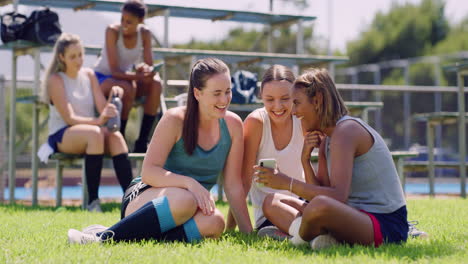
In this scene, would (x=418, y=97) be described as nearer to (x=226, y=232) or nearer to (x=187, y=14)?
(x=187, y=14)

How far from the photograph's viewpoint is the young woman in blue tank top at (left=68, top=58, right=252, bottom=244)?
3559mm

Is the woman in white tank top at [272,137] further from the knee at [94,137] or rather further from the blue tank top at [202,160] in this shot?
the knee at [94,137]

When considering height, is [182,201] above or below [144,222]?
above

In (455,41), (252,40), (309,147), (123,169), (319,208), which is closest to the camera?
(319,208)

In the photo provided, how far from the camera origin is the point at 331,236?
332 centimetres

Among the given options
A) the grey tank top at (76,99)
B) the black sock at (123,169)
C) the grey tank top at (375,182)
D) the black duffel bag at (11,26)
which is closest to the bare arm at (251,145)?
the grey tank top at (375,182)

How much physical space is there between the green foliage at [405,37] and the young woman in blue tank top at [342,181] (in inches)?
1359

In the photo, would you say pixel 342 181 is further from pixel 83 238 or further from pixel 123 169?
pixel 123 169

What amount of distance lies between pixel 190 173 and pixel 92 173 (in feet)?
7.64

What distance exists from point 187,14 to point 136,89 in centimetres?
221

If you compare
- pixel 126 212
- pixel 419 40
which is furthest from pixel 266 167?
pixel 419 40

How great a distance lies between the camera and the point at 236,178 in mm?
4008

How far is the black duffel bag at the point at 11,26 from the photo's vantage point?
702 cm

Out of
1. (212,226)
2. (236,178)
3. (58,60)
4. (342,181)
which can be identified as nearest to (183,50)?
(58,60)
